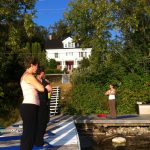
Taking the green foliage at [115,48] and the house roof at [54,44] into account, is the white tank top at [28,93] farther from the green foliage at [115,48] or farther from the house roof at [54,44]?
the house roof at [54,44]

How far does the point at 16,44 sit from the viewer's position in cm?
1580

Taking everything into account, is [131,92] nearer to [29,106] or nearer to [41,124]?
[41,124]

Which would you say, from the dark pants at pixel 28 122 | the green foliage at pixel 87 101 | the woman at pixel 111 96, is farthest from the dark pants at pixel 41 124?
the green foliage at pixel 87 101

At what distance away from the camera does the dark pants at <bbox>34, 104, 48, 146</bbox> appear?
321 inches

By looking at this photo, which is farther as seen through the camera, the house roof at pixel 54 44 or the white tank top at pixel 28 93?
the house roof at pixel 54 44

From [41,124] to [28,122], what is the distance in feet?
5.97

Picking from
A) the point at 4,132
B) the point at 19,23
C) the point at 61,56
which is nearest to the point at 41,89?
the point at 4,132

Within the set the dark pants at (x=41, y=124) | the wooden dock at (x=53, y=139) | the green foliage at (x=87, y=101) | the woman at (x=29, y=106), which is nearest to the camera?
the woman at (x=29, y=106)

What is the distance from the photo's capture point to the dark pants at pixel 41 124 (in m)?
8.15

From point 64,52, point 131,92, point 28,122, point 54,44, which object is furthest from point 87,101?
point 54,44

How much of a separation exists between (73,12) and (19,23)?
5.05 meters

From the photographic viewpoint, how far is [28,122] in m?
6.51

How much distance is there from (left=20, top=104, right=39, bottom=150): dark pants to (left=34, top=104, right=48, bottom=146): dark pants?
149 cm

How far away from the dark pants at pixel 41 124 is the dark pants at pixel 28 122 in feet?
4.89
